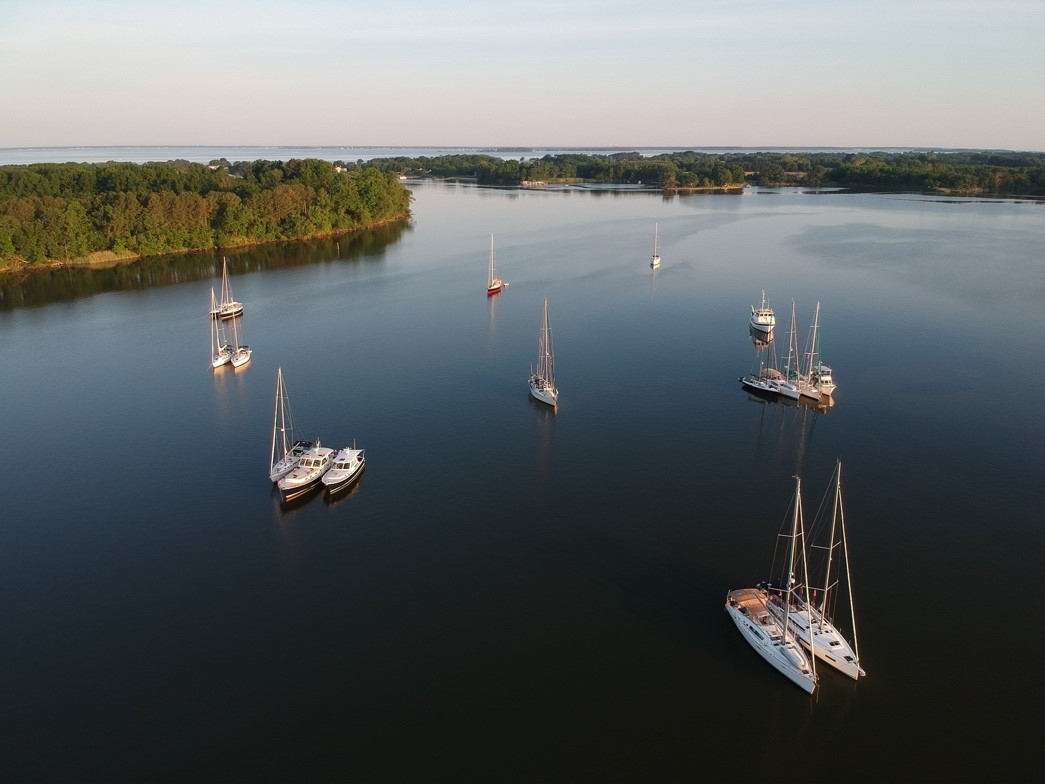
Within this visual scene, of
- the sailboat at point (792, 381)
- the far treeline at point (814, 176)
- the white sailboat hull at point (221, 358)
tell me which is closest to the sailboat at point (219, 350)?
the white sailboat hull at point (221, 358)

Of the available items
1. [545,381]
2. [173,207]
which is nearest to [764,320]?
[545,381]

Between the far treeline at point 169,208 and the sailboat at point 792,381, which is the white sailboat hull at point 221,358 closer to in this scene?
the sailboat at point 792,381

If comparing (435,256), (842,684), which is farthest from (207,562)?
(435,256)

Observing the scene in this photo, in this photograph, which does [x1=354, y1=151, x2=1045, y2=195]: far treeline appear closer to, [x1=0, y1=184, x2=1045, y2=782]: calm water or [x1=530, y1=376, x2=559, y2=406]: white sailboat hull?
[x1=0, y1=184, x2=1045, y2=782]: calm water

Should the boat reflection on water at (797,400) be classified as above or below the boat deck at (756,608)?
above

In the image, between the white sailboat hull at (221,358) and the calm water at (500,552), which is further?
the white sailboat hull at (221,358)

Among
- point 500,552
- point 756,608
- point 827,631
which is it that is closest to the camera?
point 827,631

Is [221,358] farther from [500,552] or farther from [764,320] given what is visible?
[764,320]
